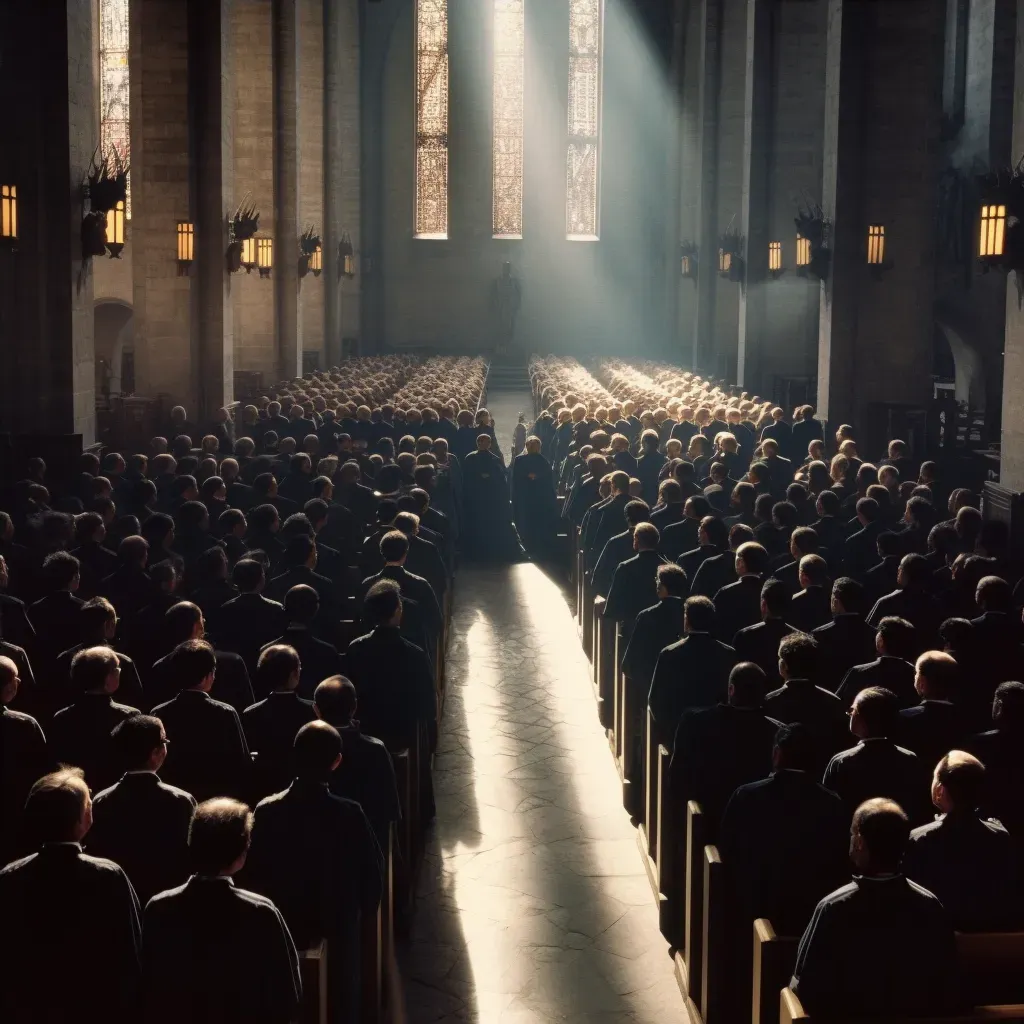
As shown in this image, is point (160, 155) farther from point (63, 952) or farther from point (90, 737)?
point (63, 952)

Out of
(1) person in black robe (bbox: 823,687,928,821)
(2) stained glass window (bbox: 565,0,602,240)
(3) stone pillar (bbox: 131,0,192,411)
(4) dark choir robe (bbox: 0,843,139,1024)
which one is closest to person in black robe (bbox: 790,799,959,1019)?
(1) person in black robe (bbox: 823,687,928,821)

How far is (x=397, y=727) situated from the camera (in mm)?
6699

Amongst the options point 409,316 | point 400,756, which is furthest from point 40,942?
point 409,316

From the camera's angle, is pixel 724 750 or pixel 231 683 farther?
pixel 231 683

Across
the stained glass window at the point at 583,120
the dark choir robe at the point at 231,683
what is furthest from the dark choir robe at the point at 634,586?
the stained glass window at the point at 583,120

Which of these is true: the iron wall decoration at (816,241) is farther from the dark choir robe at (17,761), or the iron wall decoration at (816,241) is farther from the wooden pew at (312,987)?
the wooden pew at (312,987)

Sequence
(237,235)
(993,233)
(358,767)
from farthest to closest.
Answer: (237,235)
(993,233)
(358,767)

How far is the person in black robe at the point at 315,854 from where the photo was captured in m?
4.50

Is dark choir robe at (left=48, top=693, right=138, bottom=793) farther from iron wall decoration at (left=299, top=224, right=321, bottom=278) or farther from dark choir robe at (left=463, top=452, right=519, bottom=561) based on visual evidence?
iron wall decoration at (left=299, top=224, right=321, bottom=278)

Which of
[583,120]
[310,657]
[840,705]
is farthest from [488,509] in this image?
[583,120]

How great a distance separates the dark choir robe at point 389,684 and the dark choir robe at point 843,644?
2.12 m

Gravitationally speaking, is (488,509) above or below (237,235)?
below

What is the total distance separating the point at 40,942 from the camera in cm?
363

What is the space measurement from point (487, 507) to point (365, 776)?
993 centimetres
